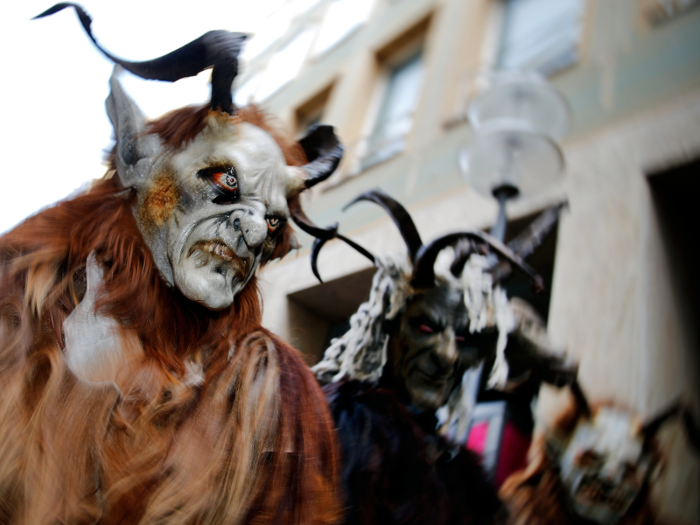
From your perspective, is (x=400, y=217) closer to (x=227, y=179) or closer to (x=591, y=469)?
(x=227, y=179)

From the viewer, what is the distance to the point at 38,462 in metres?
0.56

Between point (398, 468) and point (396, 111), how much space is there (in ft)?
2.89

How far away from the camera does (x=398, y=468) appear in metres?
0.85

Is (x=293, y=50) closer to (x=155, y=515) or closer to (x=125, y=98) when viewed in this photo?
(x=125, y=98)

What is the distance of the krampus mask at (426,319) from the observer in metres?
0.90

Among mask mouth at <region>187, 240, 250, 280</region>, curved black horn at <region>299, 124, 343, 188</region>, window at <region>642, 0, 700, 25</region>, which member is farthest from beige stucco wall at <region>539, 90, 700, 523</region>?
mask mouth at <region>187, 240, 250, 280</region>

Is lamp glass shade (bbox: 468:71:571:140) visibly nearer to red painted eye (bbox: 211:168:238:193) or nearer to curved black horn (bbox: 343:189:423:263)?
curved black horn (bbox: 343:189:423:263)

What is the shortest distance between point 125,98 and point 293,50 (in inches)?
31.1

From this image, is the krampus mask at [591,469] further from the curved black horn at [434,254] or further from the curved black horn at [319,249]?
the curved black horn at [319,249]

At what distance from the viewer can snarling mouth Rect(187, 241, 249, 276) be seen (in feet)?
2.20

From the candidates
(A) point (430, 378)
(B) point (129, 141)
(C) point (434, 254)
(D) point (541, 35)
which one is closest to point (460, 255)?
(C) point (434, 254)

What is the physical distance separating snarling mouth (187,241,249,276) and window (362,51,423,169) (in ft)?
2.11

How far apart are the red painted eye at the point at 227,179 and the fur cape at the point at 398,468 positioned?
14.1 inches

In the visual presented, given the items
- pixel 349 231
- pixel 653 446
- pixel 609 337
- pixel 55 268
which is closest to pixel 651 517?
pixel 653 446
